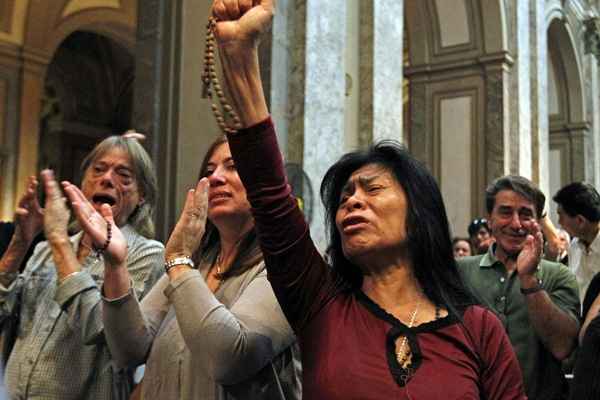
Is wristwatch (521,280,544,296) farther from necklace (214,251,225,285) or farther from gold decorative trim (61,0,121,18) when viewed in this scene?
gold decorative trim (61,0,121,18)

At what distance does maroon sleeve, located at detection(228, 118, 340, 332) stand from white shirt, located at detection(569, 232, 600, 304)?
2.88 metres

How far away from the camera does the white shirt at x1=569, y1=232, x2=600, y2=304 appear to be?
438 centimetres

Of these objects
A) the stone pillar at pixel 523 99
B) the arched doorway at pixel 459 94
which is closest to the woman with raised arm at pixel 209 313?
the arched doorway at pixel 459 94

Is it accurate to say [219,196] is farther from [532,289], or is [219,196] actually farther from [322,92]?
[322,92]

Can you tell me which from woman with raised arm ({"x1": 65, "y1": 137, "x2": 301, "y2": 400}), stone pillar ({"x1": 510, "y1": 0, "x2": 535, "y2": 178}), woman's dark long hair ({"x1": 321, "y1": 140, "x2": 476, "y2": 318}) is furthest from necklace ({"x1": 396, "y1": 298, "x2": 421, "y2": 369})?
stone pillar ({"x1": 510, "y1": 0, "x2": 535, "y2": 178})

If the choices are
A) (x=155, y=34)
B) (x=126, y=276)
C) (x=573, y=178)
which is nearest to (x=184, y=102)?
(x=155, y=34)

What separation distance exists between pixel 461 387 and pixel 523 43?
31.3ft

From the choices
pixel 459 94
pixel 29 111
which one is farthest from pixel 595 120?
pixel 29 111

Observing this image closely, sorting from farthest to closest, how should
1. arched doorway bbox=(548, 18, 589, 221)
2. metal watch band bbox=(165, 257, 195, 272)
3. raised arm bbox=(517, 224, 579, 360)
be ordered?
arched doorway bbox=(548, 18, 589, 221)
raised arm bbox=(517, 224, 579, 360)
metal watch band bbox=(165, 257, 195, 272)

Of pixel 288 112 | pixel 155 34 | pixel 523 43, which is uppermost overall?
pixel 523 43

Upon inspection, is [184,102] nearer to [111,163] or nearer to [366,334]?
[111,163]

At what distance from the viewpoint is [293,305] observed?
1.77 m

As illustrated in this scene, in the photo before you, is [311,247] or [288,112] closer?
[311,247]

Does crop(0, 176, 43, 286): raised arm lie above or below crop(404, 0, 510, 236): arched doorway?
below
